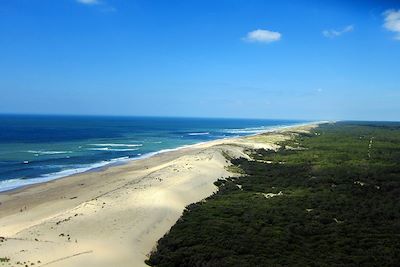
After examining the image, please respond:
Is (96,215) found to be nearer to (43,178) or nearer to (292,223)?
(292,223)

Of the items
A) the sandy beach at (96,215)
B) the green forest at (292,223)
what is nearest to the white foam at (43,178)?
the sandy beach at (96,215)

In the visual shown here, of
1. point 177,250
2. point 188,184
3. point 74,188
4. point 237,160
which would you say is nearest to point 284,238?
point 177,250

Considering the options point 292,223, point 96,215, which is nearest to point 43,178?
point 96,215

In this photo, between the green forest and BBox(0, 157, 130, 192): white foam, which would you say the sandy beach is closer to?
the green forest

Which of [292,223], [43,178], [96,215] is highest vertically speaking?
[292,223]

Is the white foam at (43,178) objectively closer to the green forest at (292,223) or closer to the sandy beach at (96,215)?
the sandy beach at (96,215)
